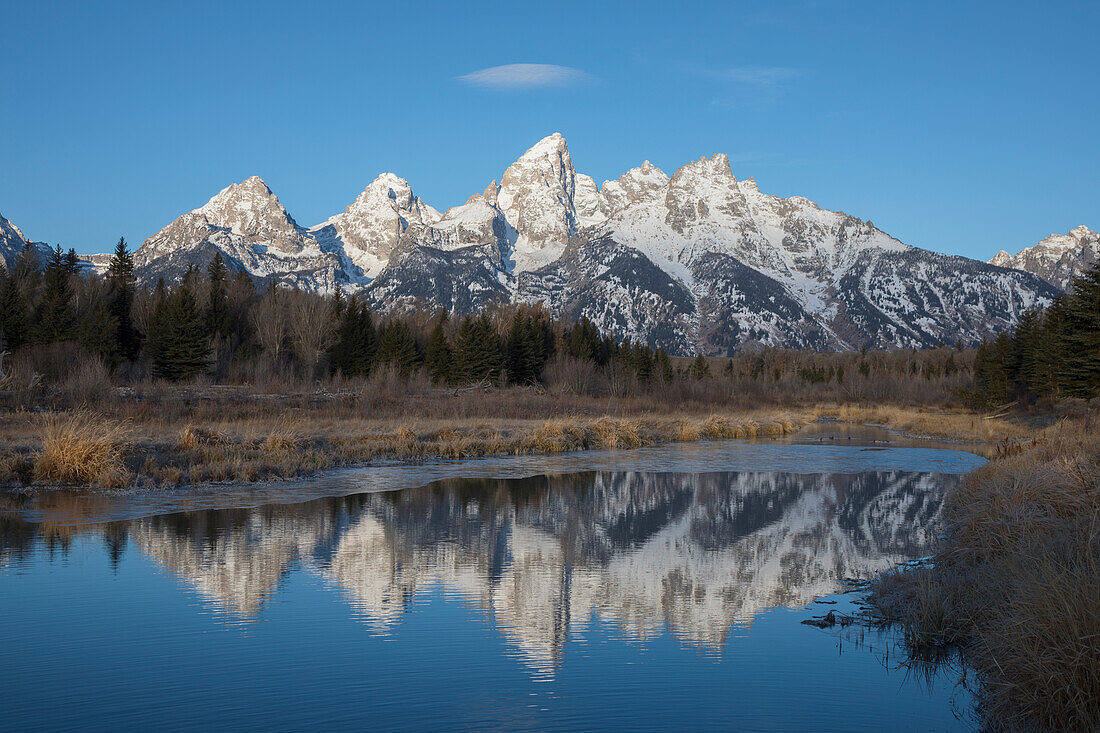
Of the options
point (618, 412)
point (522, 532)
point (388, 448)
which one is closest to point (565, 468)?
point (388, 448)

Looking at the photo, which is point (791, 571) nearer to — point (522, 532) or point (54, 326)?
point (522, 532)

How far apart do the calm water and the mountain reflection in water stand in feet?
0.22

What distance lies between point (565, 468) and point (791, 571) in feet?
53.9

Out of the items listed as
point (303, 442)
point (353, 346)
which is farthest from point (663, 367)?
point (303, 442)

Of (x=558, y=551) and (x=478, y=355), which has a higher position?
(x=478, y=355)

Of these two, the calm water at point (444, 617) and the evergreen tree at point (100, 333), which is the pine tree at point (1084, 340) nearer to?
the calm water at point (444, 617)

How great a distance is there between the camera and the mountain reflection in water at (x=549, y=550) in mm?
11094

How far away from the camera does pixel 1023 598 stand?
7.39 metres

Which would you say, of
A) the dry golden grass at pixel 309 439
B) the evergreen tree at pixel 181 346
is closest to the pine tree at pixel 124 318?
the evergreen tree at pixel 181 346

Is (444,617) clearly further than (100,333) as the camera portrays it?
No

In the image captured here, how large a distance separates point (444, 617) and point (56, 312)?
61330 mm

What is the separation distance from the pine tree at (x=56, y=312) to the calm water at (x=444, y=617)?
48236 mm

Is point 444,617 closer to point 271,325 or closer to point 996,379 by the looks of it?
point 271,325

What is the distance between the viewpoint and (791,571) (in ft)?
45.7
